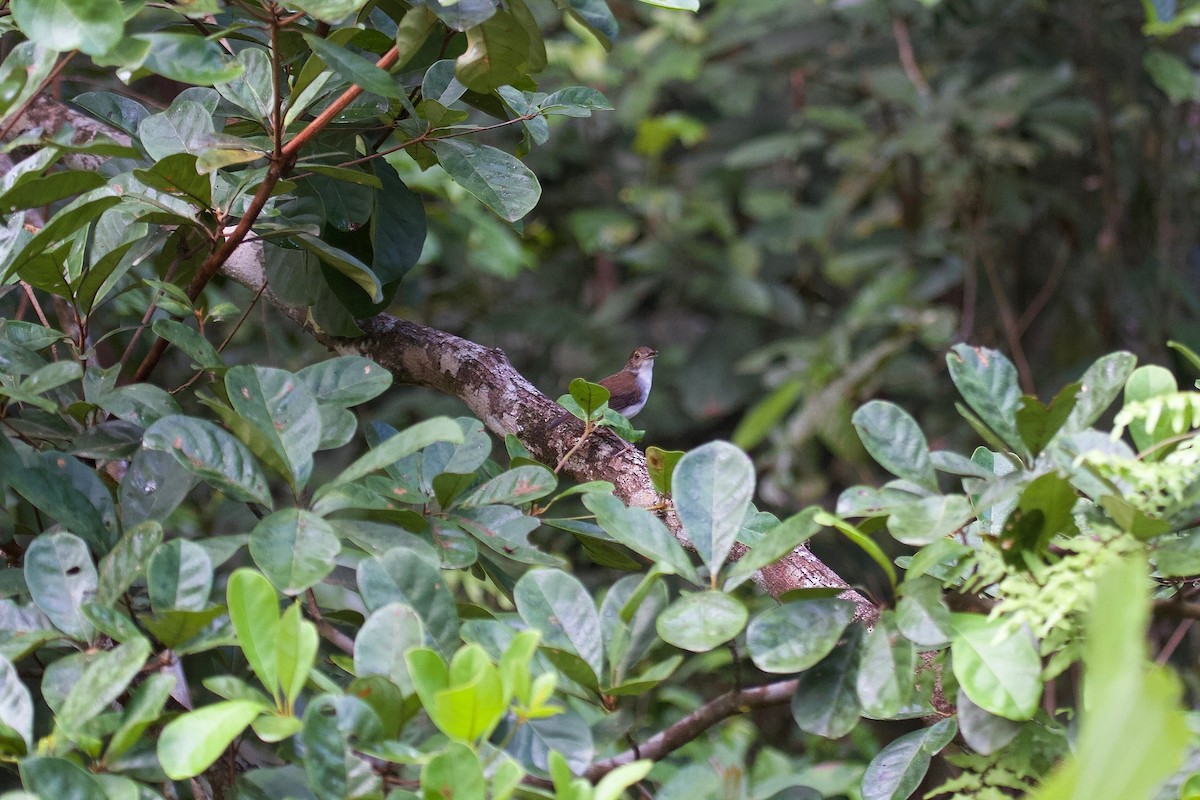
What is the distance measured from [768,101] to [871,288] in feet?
5.13

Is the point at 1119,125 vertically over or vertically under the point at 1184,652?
over

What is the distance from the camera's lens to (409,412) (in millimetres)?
3984

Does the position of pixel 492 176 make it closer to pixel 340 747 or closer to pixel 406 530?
pixel 406 530

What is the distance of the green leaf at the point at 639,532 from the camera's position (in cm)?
83

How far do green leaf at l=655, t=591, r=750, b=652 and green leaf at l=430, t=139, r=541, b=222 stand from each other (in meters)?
0.54

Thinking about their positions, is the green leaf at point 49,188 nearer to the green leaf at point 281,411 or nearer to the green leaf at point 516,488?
the green leaf at point 281,411

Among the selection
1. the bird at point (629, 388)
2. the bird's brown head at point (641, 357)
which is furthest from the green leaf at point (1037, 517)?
the bird's brown head at point (641, 357)

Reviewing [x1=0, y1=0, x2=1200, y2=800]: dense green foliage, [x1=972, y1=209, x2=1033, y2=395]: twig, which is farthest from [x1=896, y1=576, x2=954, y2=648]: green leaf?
[x1=972, y1=209, x2=1033, y2=395]: twig

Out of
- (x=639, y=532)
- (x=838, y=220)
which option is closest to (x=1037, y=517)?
(x=639, y=532)

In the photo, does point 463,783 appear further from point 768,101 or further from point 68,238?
point 768,101

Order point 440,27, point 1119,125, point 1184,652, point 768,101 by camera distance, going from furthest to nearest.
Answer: point 768,101, point 1119,125, point 1184,652, point 440,27

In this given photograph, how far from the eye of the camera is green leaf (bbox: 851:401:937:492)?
2.81ft

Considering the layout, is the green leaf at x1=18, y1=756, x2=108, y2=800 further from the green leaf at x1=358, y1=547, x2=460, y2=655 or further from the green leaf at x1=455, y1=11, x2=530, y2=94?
the green leaf at x1=455, y1=11, x2=530, y2=94

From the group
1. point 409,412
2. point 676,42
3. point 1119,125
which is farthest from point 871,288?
point 409,412
